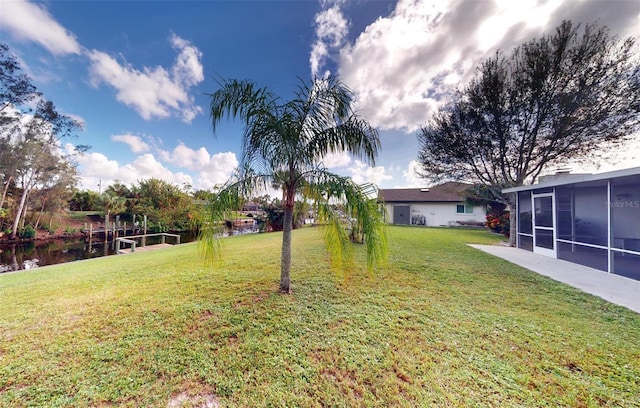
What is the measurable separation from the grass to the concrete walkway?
0.55m

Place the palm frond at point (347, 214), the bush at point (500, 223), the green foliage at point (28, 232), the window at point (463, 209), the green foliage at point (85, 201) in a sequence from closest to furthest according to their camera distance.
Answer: the palm frond at point (347, 214) → the bush at point (500, 223) → the green foliage at point (28, 232) → the window at point (463, 209) → the green foliage at point (85, 201)

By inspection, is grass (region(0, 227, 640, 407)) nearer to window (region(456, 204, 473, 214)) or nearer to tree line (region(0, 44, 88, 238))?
window (region(456, 204, 473, 214))

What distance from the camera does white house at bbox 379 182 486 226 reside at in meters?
18.4

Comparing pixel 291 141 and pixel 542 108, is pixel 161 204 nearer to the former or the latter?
pixel 291 141

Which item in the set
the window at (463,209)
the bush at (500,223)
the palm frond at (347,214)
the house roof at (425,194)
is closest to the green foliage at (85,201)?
the house roof at (425,194)

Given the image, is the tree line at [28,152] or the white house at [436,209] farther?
the white house at [436,209]

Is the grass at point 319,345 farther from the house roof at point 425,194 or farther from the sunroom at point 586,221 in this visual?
the house roof at point 425,194

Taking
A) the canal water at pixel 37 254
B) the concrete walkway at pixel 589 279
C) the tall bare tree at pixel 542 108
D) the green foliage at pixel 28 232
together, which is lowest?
the canal water at pixel 37 254

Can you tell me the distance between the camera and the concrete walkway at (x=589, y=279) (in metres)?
3.94

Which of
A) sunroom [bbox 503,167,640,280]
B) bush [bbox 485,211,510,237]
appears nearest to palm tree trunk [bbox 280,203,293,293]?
sunroom [bbox 503,167,640,280]

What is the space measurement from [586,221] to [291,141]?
10.6 meters

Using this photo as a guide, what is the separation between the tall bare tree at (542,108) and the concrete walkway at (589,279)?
373cm

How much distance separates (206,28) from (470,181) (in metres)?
15.0

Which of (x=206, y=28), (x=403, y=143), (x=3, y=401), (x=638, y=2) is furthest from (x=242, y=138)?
(x=638, y=2)
